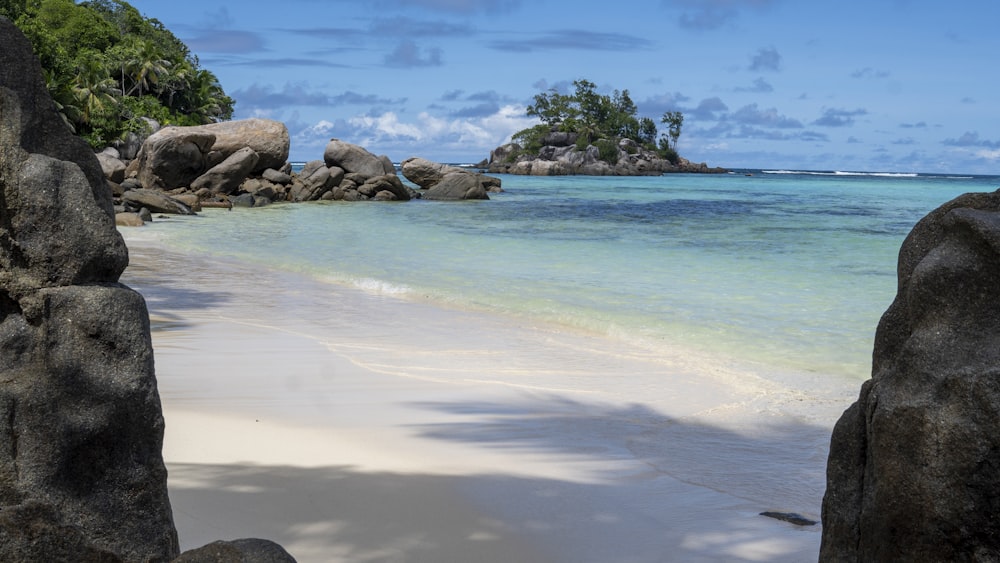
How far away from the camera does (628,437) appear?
5.92 meters

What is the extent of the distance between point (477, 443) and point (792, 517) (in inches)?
70.9

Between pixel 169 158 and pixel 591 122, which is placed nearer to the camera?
pixel 169 158

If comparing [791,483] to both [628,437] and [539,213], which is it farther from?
[539,213]

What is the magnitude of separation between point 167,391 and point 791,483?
12.8 feet

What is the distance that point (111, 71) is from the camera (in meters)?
52.7

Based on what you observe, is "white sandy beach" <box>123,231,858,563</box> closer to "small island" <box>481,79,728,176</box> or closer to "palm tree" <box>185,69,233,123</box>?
"palm tree" <box>185,69,233,123</box>

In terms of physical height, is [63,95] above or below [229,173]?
above

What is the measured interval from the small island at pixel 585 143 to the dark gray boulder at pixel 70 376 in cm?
8961

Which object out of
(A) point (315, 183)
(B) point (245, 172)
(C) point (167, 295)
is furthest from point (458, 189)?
(C) point (167, 295)

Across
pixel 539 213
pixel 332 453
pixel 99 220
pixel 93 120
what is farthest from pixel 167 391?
pixel 93 120

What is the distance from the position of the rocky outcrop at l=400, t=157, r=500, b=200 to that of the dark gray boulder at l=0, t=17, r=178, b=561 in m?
36.7

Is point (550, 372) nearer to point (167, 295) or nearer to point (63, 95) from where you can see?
point (167, 295)

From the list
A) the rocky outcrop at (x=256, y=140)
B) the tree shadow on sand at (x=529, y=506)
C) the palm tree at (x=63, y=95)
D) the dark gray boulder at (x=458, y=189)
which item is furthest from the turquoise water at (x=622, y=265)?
the palm tree at (x=63, y=95)

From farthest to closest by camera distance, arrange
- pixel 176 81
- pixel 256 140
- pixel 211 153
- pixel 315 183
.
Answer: pixel 176 81 → pixel 315 183 → pixel 256 140 → pixel 211 153
